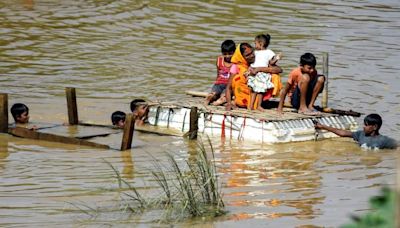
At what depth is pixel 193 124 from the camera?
11148mm

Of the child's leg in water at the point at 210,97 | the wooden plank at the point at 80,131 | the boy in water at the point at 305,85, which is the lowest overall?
the wooden plank at the point at 80,131

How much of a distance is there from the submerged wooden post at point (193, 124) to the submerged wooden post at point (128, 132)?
0.78 meters

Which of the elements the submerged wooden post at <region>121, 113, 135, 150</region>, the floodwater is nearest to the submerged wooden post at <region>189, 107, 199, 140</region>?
the floodwater

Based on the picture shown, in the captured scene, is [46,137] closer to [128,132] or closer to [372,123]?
[128,132]

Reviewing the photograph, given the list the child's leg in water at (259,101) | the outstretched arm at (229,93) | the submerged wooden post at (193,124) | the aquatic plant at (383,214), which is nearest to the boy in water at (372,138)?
the child's leg in water at (259,101)

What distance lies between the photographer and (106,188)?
28.4 feet

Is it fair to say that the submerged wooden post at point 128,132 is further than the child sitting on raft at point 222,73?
No

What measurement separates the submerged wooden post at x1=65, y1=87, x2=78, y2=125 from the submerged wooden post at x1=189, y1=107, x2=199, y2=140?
156 cm

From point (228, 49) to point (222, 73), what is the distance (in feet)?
1.09

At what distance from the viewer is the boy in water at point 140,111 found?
12586 mm

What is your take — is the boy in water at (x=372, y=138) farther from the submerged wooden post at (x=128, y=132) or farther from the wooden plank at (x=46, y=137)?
the wooden plank at (x=46, y=137)

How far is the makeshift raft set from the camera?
1120 centimetres

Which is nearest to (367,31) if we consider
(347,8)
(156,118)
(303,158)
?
(347,8)

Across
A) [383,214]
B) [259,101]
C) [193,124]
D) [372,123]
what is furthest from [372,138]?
→ [383,214]
